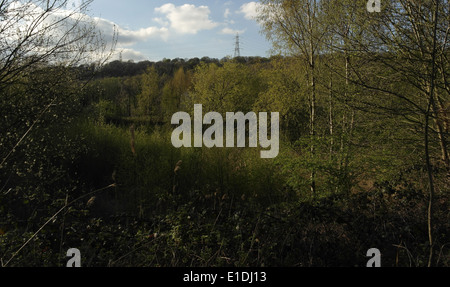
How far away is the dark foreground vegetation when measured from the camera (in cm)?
343

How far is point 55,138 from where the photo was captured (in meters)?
8.38

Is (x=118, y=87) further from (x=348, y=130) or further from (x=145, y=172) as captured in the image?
(x=348, y=130)

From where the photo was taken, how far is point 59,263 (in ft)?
8.87

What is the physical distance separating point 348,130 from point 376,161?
1.26m

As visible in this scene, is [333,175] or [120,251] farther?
[333,175]

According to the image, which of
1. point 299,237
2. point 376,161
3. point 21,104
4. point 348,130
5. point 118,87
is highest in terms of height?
point 118,87

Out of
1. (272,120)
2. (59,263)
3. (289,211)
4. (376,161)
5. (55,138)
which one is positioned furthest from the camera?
(272,120)

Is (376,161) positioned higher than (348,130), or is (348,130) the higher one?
(348,130)

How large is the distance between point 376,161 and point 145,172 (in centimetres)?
694

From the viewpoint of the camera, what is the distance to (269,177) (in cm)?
1043

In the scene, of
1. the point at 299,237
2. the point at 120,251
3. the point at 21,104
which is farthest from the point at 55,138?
the point at 299,237

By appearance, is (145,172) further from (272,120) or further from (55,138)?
(272,120)

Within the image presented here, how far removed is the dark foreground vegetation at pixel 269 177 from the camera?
343cm
